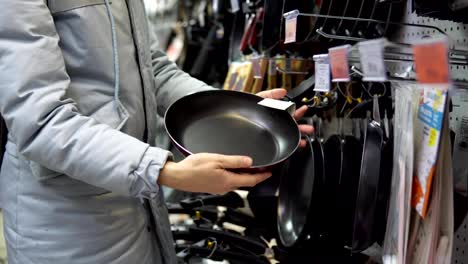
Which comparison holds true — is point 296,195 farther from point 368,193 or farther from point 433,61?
point 433,61

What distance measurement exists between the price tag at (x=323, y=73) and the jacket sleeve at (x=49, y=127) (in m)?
0.27

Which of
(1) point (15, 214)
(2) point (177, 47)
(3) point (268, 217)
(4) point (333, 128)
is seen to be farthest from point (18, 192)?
(2) point (177, 47)

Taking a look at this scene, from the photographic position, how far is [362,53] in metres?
0.44

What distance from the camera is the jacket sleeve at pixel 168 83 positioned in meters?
0.98

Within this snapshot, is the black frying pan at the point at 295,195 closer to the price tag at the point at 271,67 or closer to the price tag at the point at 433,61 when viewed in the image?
the price tag at the point at 271,67

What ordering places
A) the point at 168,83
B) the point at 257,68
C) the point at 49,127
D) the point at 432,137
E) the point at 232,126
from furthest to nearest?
the point at 257,68 < the point at 168,83 < the point at 232,126 < the point at 49,127 < the point at 432,137

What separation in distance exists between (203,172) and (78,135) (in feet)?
0.65

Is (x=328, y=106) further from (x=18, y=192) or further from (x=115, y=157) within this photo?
(x=18, y=192)

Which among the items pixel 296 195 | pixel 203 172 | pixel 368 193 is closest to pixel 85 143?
pixel 203 172

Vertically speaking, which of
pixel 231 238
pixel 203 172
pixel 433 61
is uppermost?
pixel 433 61

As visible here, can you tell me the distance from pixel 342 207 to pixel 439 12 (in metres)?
0.39

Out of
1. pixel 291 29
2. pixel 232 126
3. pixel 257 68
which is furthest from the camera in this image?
pixel 257 68

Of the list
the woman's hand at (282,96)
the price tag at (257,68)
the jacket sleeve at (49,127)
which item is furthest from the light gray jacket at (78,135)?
the price tag at (257,68)

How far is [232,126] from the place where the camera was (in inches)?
33.7
